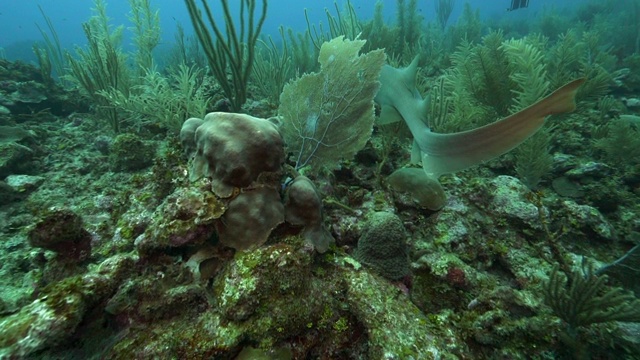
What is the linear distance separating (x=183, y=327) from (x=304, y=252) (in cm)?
95

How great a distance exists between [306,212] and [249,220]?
1.63 feet

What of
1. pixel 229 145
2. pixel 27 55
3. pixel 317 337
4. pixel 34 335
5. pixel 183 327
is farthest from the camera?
pixel 27 55

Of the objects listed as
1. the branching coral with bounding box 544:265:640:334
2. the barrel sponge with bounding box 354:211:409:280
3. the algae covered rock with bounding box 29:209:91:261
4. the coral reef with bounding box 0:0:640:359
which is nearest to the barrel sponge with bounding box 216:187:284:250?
the coral reef with bounding box 0:0:640:359

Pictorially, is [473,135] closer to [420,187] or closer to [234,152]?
[420,187]

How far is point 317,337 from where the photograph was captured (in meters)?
2.07

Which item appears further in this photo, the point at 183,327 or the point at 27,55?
the point at 27,55

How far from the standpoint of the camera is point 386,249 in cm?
254

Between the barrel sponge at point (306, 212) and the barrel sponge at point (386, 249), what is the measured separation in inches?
14.3

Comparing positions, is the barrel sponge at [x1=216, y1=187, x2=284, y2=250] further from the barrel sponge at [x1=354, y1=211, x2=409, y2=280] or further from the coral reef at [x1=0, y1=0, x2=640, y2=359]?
the barrel sponge at [x1=354, y1=211, x2=409, y2=280]

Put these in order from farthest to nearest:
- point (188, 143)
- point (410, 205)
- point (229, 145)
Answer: point (410, 205)
point (188, 143)
point (229, 145)

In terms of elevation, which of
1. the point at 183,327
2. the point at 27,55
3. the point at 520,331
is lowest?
the point at 520,331

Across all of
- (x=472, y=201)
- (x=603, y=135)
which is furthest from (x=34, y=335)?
(x=603, y=135)

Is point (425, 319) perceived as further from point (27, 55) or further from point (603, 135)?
point (27, 55)

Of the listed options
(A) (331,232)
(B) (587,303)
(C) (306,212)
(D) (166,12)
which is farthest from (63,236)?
(D) (166,12)
